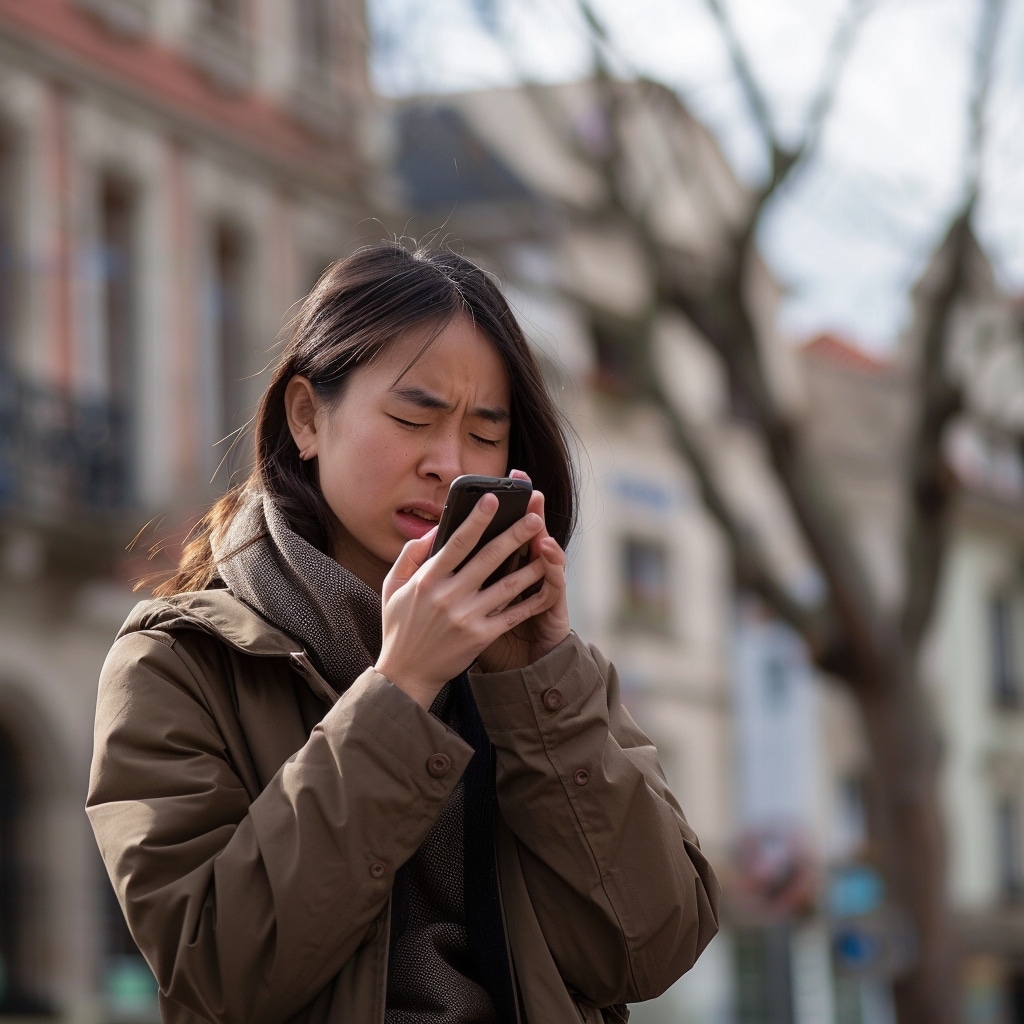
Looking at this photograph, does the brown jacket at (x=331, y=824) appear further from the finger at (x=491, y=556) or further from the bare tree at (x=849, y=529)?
the bare tree at (x=849, y=529)

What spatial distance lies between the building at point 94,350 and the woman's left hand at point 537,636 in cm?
1127

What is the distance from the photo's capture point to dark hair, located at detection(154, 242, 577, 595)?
2363 millimetres

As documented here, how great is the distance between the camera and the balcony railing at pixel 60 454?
48.1 ft

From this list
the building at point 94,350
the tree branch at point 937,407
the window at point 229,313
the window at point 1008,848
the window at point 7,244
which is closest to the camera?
the tree branch at point 937,407

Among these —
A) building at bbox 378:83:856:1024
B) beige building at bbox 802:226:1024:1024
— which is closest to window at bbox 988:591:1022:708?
beige building at bbox 802:226:1024:1024

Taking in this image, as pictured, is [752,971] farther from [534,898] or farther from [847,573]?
[534,898]

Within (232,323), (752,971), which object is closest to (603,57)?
(232,323)

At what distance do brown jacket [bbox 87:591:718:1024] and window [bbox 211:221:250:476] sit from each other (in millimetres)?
15365

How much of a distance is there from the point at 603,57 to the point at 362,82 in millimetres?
9991

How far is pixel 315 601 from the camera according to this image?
2242mm

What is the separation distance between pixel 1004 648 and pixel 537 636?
111 ft

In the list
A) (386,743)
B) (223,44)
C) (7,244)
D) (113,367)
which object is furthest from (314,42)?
(386,743)

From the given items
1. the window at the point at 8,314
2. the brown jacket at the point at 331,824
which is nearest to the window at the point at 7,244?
the window at the point at 8,314

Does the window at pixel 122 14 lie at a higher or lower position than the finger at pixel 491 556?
higher
